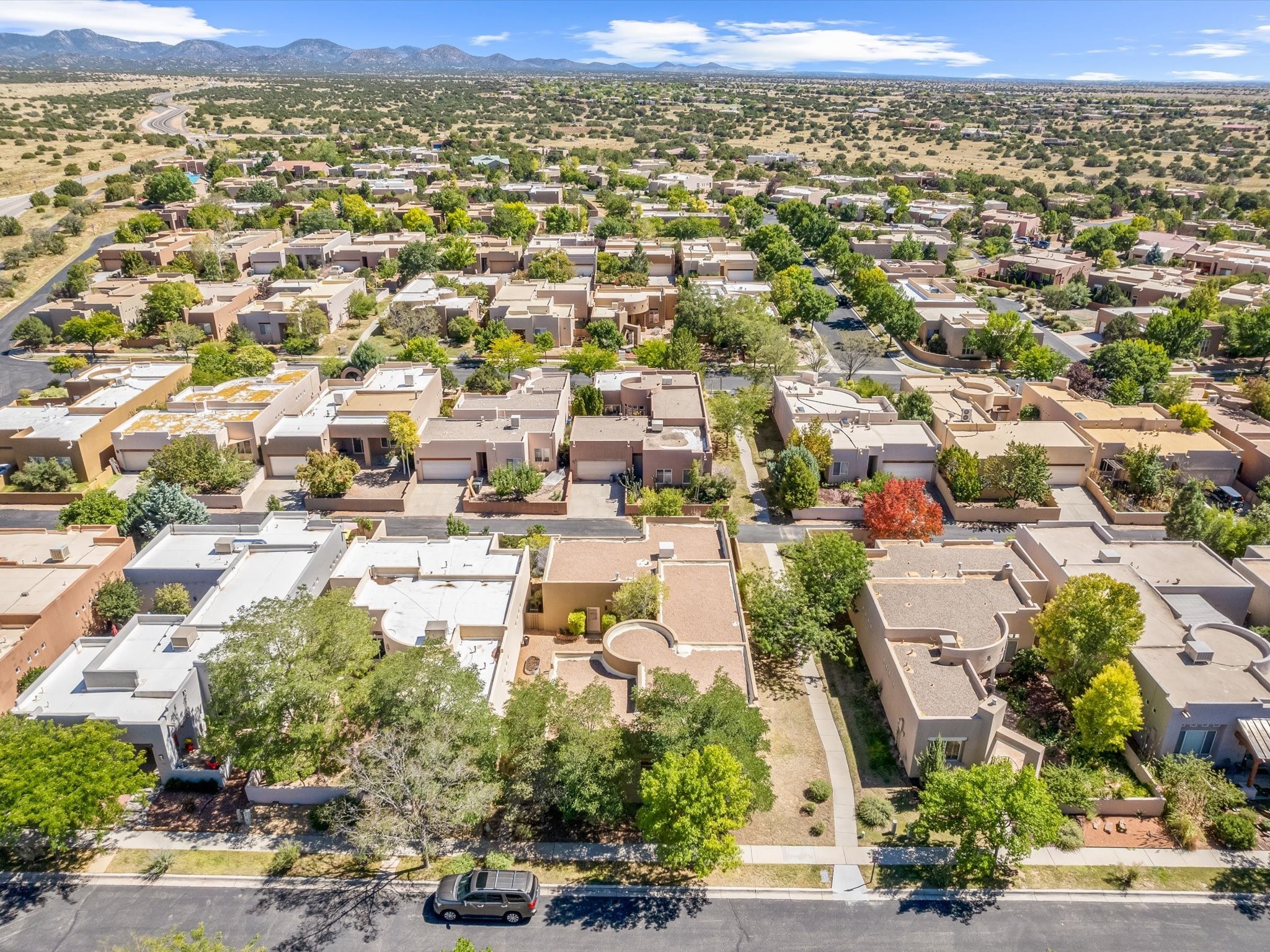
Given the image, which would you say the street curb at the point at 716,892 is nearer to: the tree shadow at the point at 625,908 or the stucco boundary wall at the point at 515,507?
the tree shadow at the point at 625,908

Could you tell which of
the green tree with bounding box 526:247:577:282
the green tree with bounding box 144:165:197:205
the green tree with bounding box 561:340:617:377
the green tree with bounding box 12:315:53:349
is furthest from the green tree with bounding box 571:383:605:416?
the green tree with bounding box 144:165:197:205

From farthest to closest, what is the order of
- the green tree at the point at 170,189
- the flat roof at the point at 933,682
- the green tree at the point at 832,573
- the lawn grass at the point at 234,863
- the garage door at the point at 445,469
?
the green tree at the point at 170,189 < the garage door at the point at 445,469 < the green tree at the point at 832,573 < the flat roof at the point at 933,682 < the lawn grass at the point at 234,863

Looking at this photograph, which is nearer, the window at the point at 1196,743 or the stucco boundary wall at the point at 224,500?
the window at the point at 1196,743

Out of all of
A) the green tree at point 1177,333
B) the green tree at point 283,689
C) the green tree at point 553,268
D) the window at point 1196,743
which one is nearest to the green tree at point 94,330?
the green tree at point 553,268

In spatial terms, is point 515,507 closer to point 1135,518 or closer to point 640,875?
point 640,875

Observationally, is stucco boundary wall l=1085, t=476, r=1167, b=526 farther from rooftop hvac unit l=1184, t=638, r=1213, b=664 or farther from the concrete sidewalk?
the concrete sidewalk

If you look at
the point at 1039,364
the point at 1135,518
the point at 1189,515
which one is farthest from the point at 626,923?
the point at 1039,364
